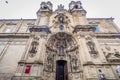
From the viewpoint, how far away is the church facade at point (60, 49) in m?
14.2

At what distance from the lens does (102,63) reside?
1470 centimetres

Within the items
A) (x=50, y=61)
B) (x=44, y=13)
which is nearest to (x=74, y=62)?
(x=50, y=61)

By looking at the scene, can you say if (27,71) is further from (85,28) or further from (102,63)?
(85,28)

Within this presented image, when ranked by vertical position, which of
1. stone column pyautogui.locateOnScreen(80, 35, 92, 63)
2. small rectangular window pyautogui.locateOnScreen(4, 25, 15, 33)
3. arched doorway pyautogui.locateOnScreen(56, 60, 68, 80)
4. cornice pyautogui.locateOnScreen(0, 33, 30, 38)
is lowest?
Result: arched doorway pyautogui.locateOnScreen(56, 60, 68, 80)

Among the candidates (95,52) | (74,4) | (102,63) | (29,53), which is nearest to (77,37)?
(95,52)

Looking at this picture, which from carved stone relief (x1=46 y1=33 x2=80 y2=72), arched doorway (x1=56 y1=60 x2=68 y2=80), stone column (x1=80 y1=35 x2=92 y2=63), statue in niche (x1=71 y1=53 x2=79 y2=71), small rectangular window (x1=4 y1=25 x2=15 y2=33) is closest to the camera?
stone column (x1=80 y1=35 x2=92 y2=63)

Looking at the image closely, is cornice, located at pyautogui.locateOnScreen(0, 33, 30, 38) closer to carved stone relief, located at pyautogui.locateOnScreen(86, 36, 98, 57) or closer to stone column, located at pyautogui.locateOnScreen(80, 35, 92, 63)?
stone column, located at pyautogui.locateOnScreen(80, 35, 92, 63)

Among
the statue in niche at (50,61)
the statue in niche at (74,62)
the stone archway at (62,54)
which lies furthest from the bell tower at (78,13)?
the statue in niche at (50,61)

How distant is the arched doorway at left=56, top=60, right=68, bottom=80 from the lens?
15.9 meters

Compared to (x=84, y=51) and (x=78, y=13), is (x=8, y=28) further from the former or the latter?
(x=84, y=51)

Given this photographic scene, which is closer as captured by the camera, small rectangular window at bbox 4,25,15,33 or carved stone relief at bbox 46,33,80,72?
carved stone relief at bbox 46,33,80,72

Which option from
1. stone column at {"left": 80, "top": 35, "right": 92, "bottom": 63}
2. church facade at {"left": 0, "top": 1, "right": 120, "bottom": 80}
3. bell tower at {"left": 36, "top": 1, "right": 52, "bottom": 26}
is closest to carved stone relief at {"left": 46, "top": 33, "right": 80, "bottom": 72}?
church facade at {"left": 0, "top": 1, "right": 120, "bottom": 80}

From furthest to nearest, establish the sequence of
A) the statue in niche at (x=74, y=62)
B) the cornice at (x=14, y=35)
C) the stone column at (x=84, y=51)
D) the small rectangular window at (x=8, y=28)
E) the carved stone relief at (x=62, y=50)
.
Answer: the small rectangular window at (x=8, y=28) → the cornice at (x=14, y=35) → the carved stone relief at (x=62, y=50) → the statue in niche at (x=74, y=62) → the stone column at (x=84, y=51)

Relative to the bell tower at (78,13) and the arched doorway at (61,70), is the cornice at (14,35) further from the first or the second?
the bell tower at (78,13)
